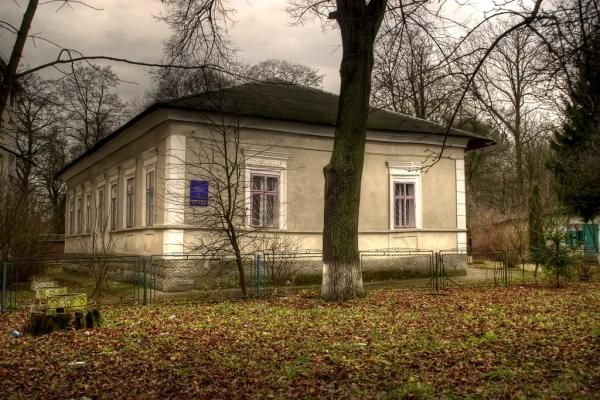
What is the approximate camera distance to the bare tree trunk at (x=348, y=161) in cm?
1135

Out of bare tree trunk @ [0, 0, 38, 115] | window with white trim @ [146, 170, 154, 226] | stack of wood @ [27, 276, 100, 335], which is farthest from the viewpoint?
window with white trim @ [146, 170, 154, 226]

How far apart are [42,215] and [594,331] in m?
16.1

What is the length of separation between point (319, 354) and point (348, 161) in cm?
544

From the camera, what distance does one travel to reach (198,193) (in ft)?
46.2

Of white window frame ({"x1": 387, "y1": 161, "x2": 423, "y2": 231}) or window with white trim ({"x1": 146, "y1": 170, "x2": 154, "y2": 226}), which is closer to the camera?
window with white trim ({"x1": 146, "y1": 170, "x2": 154, "y2": 226})

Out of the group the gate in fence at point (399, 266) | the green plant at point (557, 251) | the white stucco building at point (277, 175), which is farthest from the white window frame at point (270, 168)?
the green plant at point (557, 251)

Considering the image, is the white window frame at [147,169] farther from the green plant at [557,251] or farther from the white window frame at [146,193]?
the green plant at [557,251]

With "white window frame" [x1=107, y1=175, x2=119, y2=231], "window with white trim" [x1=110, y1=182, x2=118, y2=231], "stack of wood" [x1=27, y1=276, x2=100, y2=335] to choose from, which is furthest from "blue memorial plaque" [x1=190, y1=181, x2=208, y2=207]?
"window with white trim" [x1=110, y1=182, x2=118, y2=231]

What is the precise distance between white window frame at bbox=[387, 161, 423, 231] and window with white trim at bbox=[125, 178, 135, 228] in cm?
832

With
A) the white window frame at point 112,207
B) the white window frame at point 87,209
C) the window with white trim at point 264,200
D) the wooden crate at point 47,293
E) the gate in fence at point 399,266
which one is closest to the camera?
the wooden crate at point 47,293

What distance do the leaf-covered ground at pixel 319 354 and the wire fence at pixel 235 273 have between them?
1.51 meters

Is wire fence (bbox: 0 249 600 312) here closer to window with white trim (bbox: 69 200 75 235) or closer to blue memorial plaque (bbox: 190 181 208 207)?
blue memorial plaque (bbox: 190 181 208 207)

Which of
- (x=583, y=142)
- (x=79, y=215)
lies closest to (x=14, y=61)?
(x=583, y=142)

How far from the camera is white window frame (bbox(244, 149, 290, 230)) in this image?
49.4 ft
